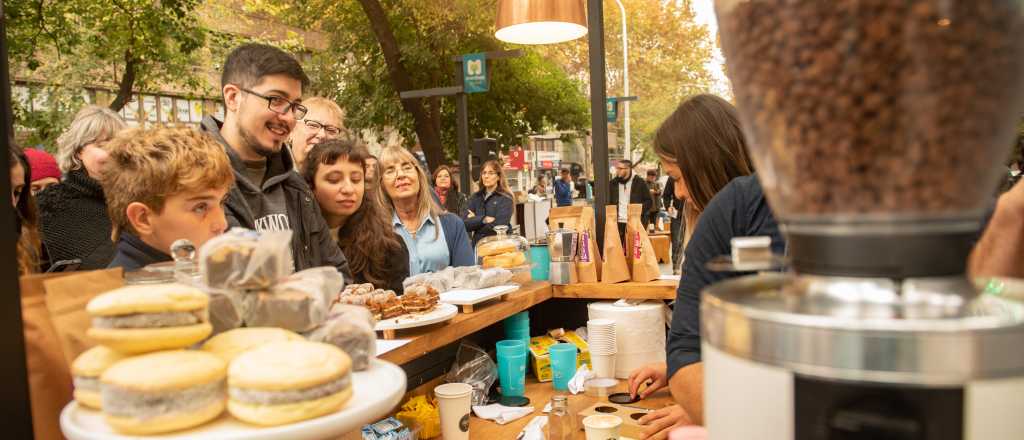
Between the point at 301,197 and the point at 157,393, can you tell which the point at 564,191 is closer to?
the point at 301,197

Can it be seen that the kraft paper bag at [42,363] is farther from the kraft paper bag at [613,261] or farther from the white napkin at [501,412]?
the kraft paper bag at [613,261]

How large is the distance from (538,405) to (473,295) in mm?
449

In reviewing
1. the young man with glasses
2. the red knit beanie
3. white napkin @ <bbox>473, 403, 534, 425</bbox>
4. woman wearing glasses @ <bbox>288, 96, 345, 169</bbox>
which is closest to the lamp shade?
woman wearing glasses @ <bbox>288, 96, 345, 169</bbox>

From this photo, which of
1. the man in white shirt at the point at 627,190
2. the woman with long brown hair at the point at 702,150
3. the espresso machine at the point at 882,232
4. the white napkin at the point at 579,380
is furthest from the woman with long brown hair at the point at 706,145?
the man in white shirt at the point at 627,190

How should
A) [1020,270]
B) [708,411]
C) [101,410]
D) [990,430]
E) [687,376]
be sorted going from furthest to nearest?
1. [687,376]
2. [1020,270]
3. [101,410]
4. [708,411]
5. [990,430]

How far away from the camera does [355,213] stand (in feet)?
11.3

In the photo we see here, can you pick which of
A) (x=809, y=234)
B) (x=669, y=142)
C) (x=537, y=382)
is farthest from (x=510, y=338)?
(x=809, y=234)

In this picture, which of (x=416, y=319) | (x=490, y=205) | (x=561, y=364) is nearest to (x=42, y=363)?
(x=416, y=319)

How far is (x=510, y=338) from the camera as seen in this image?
2943mm

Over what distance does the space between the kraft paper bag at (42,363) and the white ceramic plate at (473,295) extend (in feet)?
5.10

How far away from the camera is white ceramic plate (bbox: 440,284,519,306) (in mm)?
2520

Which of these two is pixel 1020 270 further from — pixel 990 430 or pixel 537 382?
pixel 537 382

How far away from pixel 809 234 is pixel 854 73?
16cm

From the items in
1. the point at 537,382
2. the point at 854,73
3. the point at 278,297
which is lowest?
the point at 537,382
